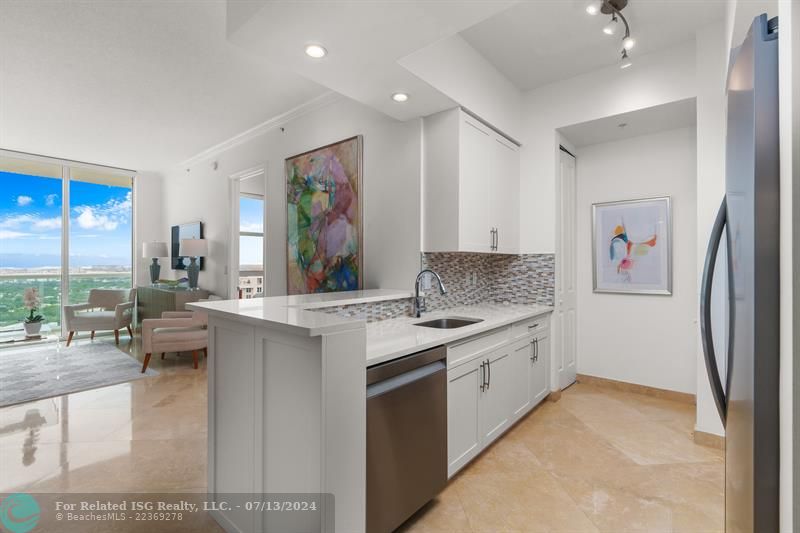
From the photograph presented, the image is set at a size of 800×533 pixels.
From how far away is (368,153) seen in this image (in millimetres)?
3393

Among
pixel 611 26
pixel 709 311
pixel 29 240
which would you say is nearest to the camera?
pixel 709 311

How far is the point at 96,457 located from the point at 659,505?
340 cm

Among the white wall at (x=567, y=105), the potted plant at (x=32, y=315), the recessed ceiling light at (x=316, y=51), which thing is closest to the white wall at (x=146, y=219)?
the potted plant at (x=32, y=315)

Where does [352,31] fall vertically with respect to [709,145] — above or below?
above

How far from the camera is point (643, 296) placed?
3695 mm

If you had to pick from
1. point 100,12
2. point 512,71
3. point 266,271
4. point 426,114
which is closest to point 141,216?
point 266,271

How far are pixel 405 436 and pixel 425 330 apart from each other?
2.22 ft

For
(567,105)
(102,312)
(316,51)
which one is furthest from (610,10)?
(102,312)

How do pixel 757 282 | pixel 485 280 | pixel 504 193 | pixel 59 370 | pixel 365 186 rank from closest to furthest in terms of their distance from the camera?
pixel 757 282 < pixel 365 186 < pixel 504 193 < pixel 485 280 < pixel 59 370

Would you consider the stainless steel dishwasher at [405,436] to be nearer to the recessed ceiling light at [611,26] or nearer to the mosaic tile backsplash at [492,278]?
the mosaic tile backsplash at [492,278]

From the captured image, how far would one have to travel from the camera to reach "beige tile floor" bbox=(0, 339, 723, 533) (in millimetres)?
1965

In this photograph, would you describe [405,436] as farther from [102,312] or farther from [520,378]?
[102,312]

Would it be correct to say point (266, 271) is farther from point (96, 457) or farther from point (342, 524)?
point (342, 524)

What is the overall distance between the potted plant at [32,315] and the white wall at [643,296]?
286 inches
